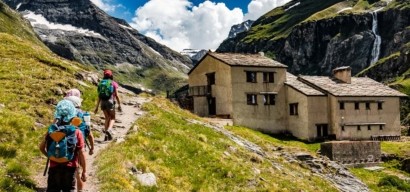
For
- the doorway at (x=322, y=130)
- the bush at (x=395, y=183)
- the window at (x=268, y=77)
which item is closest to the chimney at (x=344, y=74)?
the doorway at (x=322, y=130)

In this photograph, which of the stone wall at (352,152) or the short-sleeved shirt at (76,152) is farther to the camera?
the stone wall at (352,152)

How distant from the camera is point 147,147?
2083 centimetres

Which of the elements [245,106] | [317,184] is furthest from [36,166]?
[245,106]

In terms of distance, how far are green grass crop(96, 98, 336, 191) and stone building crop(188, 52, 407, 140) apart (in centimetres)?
3833

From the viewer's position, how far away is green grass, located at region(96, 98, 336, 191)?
658 inches

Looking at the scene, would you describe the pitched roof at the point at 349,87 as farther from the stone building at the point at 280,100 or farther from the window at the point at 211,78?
the window at the point at 211,78

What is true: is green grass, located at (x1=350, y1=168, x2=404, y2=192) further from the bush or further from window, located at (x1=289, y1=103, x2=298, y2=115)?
window, located at (x1=289, y1=103, x2=298, y2=115)

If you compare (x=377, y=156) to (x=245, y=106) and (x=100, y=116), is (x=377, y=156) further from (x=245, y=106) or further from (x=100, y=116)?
(x=100, y=116)

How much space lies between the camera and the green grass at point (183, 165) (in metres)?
16.7

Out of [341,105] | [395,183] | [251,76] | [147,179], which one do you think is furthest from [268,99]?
[147,179]

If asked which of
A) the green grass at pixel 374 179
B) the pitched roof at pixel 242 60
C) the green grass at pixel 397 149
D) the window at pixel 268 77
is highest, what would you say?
the pitched roof at pixel 242 60

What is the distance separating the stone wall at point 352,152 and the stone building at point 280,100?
13661 mm

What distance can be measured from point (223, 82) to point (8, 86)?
43990mm

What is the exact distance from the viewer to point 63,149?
34.8ft
